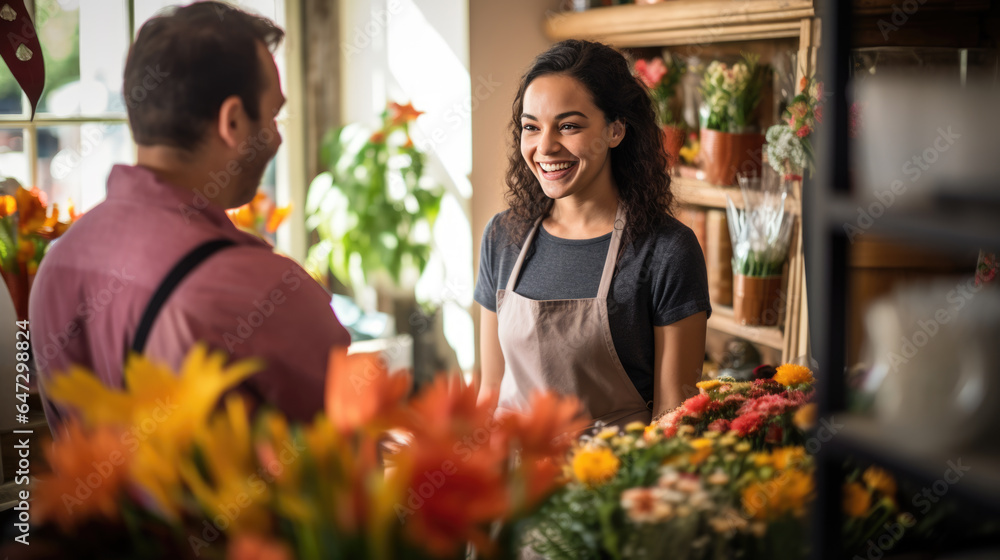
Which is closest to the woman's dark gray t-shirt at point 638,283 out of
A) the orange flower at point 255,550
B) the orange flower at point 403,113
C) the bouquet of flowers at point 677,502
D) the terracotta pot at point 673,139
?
the bouquet of flowers at point 677,502

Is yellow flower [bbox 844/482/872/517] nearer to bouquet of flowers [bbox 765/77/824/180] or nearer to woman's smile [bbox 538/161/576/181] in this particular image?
woman's smile [bbox 538/161/576/181]

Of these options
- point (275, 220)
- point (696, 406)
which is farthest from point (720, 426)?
point (275, 220)

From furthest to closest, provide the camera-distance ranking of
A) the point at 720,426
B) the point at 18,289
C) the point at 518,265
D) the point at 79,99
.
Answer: the point at 79,99 < the point at 518,265 < the point at 18,289 < the point at 720,426

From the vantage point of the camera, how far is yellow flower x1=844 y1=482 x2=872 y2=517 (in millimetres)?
753

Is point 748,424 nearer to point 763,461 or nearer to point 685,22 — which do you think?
point 763,461

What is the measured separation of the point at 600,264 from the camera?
62.9 inches

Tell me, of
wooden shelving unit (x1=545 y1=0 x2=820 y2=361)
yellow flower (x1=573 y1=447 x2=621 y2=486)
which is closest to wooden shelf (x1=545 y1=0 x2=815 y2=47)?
wooden shelving unit (x1=545 y1=0 x2=820 y2=361)

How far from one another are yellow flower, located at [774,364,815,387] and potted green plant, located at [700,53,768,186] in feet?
4.05

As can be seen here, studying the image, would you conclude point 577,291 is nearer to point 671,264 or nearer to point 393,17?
point 671,264

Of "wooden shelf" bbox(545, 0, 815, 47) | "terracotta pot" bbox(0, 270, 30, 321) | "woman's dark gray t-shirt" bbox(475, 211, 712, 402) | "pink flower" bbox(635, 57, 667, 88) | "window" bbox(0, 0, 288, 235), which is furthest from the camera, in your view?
"window" bbox(0, 0, 288, 235)

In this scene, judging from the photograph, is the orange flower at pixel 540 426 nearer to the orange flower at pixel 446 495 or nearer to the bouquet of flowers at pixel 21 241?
the orange flower at pixel 446 495

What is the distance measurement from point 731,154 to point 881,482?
61.0 inches

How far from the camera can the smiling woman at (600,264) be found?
60.1 inches

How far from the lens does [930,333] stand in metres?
0.63
